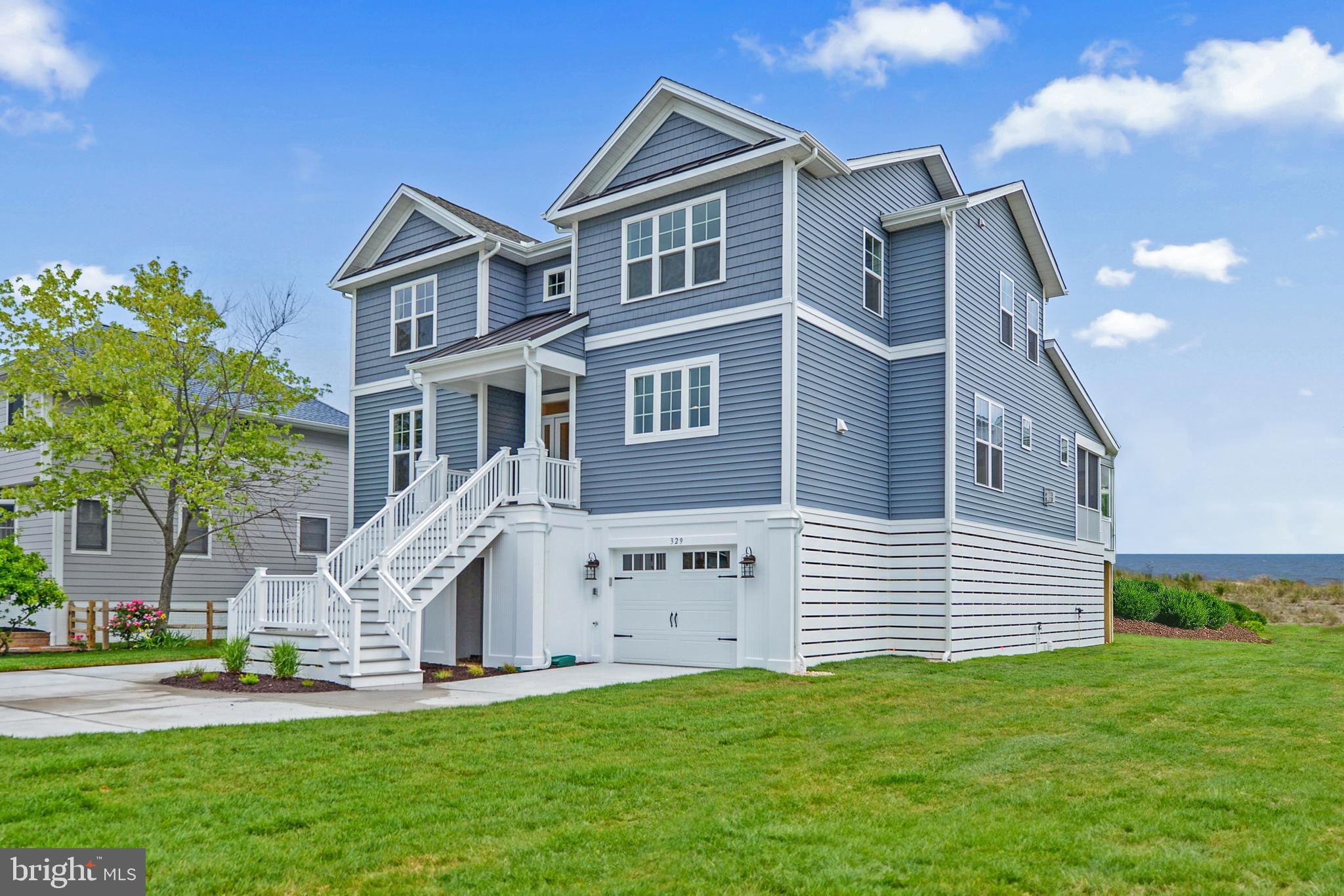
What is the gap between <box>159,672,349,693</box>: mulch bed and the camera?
43.3 ft

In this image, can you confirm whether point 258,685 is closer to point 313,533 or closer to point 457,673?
point 457,673

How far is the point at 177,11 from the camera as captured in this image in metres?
19.6

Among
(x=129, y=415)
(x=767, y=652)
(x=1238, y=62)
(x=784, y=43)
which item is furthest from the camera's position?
(x=1238, y=62)

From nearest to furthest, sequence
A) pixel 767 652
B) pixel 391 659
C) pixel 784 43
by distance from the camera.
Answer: pixel 391 659, pixel 767 652, pixel 784 43

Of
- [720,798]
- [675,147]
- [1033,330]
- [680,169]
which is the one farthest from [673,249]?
[720,798]

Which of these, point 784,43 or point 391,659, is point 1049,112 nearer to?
point 784,43

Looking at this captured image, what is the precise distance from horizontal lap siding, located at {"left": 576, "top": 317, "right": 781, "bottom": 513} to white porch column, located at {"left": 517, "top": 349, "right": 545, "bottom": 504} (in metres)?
1.04

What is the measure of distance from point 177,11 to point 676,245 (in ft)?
35.0

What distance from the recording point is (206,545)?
2586 cm

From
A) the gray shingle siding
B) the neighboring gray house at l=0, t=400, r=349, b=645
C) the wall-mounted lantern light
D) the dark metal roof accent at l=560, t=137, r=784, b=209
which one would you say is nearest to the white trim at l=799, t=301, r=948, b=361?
the dark metal roof accent at l=560, t=137, r=784, b=209

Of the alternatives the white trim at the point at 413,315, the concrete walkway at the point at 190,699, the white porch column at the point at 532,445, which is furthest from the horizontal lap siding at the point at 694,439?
the white trim at the point at 413,315

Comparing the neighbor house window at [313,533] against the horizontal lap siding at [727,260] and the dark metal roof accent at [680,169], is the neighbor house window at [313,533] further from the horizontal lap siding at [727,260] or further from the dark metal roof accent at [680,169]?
the dark metal roof accent at [680,169]

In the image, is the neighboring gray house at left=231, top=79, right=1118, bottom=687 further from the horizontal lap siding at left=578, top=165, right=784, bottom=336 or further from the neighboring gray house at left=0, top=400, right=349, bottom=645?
the neighboring gray house at left=0, top=400, right=349, bottom=645

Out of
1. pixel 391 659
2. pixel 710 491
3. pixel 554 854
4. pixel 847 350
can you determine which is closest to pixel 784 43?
pixel 847 350
